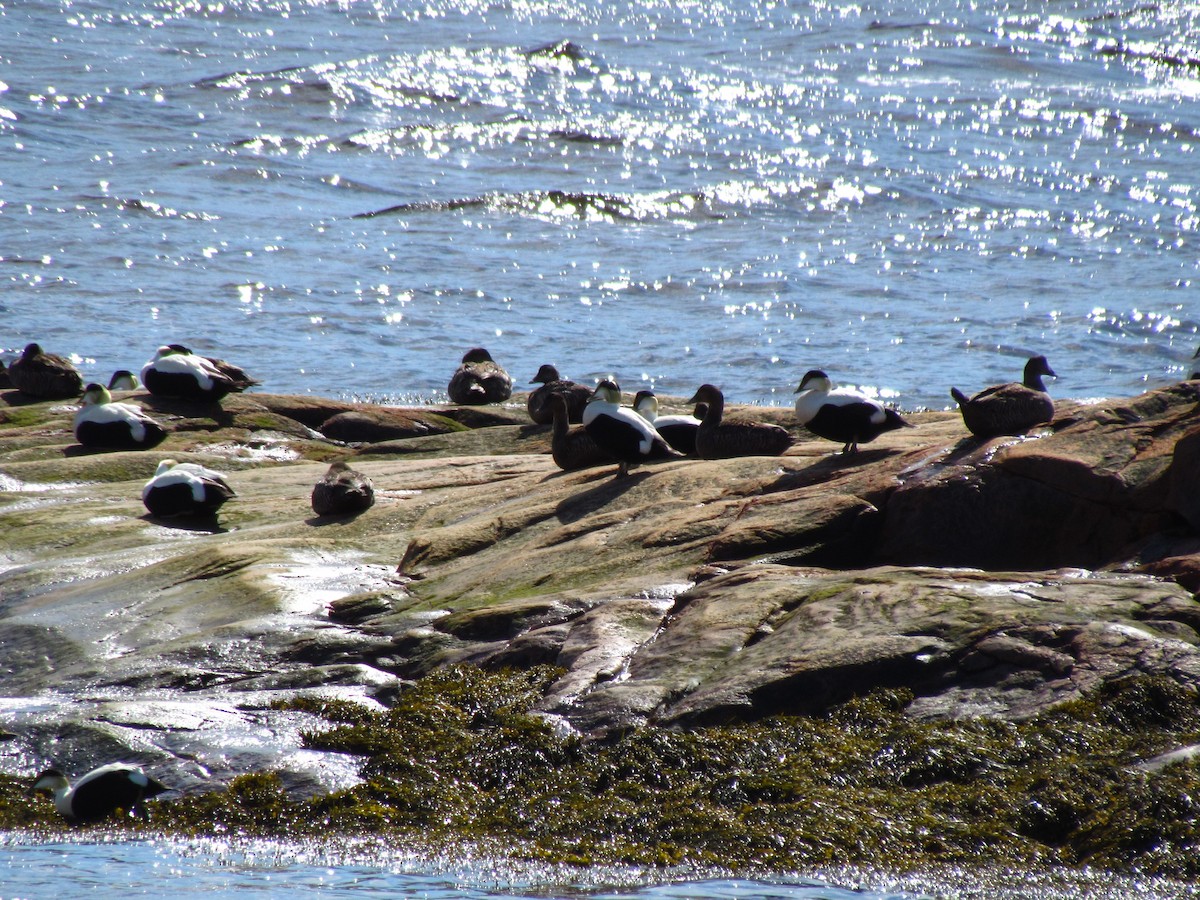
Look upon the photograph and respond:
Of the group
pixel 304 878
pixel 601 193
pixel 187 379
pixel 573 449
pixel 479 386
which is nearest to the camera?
pixel 304 878

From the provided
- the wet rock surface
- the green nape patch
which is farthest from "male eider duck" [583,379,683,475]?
the green nape patch

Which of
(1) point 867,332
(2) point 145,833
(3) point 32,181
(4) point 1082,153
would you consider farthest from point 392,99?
(2) point 145,833

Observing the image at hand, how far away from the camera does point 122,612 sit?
838 centimetres

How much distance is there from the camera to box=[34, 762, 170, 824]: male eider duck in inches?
228

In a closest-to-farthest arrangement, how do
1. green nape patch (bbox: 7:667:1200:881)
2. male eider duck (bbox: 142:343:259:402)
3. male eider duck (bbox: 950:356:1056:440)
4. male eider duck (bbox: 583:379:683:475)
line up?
green nape patch (bbox: 7:667:1200:881), male eider duck (bbox: 950:356:1056:440), male eider duck (bbox: 583:379:683:475), male eider duck (bbox: 142:343:259:402)

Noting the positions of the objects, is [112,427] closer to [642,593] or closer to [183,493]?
[183,493]

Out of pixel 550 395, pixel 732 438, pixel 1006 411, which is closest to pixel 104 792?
pixel 1006 411

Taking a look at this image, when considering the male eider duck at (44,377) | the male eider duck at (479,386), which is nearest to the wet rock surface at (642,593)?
the male eider duck at (44,377)

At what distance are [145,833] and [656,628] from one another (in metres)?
2.62

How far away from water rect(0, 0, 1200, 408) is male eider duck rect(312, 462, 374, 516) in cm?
925

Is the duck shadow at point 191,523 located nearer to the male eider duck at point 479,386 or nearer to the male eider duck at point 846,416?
the male eider duck at point 846,416

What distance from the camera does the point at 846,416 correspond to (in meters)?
10.0

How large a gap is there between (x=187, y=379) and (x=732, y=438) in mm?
7189

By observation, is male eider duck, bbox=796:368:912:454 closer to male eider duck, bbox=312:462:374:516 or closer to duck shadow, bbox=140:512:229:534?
male eider duck, bbox=312:462:374:516
